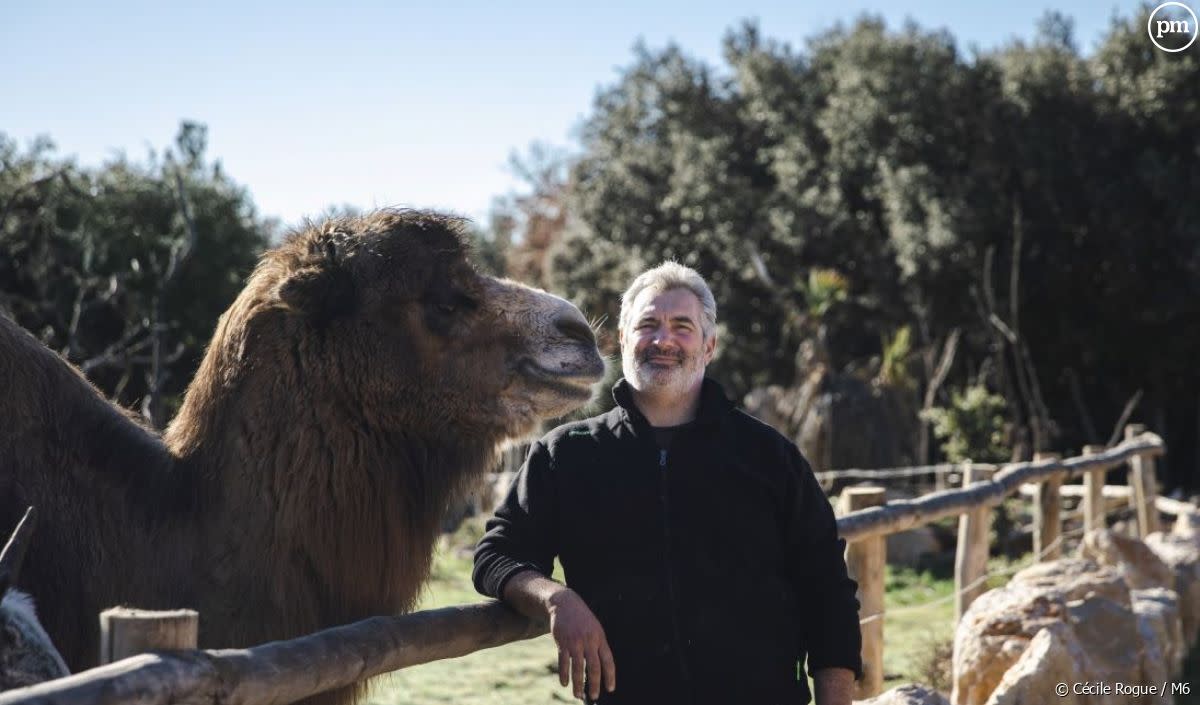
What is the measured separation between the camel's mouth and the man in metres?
0.41

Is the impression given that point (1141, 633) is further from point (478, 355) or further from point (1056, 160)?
point (1056, 160)

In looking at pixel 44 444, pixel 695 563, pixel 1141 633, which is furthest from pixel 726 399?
pixel 1141 633

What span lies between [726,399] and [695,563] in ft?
1.54

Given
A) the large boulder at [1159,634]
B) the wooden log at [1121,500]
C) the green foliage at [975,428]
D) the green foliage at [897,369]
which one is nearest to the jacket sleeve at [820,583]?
the large boulder at [1159,634]

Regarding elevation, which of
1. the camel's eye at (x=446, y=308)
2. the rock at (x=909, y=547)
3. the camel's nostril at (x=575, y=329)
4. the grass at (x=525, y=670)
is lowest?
the grass at (x=525, y=670)

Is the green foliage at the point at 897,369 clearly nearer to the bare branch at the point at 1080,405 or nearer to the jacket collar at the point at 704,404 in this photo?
the bare branch at the point at 1080,405

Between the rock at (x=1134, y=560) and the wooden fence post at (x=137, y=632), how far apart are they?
6.91 m

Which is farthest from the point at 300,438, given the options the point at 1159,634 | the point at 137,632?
the point at 1159,634

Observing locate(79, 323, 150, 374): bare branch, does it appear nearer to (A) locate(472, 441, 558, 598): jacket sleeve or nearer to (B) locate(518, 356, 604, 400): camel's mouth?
(B) locate(518, 356, 604, 400): camel's mouth

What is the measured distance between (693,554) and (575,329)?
3.24 feet

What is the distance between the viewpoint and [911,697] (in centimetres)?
389

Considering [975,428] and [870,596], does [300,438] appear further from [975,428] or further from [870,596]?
[975,428]

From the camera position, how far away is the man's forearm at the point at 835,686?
3014 millimetres

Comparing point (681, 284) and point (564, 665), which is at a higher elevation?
point (681, 284)
